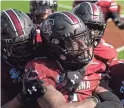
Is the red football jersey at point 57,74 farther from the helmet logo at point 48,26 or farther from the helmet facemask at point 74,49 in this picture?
the helmet logo at point 48,26

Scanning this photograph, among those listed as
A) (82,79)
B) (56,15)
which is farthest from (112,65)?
(56,15)

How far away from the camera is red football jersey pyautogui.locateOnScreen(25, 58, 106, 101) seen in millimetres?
3052

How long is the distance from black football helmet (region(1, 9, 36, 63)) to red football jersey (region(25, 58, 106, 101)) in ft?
0.84

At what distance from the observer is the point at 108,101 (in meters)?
3.18

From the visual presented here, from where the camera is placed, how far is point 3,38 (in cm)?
343

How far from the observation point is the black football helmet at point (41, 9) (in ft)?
16.9

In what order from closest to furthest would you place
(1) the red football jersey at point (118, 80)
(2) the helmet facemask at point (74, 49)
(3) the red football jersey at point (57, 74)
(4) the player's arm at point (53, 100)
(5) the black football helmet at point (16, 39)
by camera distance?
(4) the player's arm at point (53, 100) → (3) the red football jersey at point (57, 74) → (2) the helmet facemask at point (74, 49) → (5) the black football helmet at point (16, 39) → (1) the red football jersey at point (118, 80)

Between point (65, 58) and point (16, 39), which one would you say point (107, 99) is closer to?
point (65, 58)

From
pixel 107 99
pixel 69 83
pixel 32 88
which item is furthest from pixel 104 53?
pixel 32 88

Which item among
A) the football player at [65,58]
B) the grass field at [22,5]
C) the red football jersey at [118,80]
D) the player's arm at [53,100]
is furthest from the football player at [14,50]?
the grass field at [22,5]

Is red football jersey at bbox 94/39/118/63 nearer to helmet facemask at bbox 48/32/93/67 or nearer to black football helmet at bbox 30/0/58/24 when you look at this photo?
helmet facemask at bbox 48/32/93/67

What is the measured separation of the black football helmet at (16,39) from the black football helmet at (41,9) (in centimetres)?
162

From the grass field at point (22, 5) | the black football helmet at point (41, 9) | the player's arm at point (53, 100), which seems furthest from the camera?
the grass field at point (22, 5)

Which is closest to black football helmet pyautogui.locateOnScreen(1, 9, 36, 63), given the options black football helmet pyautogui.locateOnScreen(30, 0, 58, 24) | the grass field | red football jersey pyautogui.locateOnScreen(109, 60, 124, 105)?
red football jersey pyautogui.locateOnScreen(109, 60, 124, 105)
